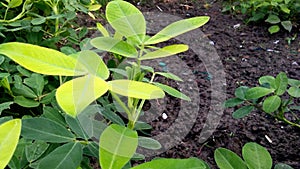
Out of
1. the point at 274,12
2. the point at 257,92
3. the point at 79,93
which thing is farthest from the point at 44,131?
the point at 274,12

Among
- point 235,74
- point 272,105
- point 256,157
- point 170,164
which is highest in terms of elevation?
point 170,164

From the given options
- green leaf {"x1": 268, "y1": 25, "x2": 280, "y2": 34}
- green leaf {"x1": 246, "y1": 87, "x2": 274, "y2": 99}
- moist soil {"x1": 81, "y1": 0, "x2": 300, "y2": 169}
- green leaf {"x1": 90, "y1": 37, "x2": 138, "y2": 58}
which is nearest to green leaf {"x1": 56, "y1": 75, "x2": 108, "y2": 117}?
green leaf {"x1": 90, "y1": 37, "x2": 138, "y2": 58}

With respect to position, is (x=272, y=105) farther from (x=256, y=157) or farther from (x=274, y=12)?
(x=274, y=12)

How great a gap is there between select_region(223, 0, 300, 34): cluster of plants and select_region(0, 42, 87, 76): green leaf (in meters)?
2.04

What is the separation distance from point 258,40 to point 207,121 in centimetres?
97

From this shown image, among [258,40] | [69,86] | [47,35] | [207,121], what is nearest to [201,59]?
[258,40]

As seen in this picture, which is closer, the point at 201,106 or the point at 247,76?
the point at 201,106

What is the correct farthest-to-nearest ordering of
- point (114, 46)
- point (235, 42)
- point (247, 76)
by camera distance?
point (235, 42), point (247, 76), point (114, 46)

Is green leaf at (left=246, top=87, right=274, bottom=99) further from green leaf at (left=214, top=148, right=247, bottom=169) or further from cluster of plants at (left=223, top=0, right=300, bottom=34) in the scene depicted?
cluster of plants at (left=223, top=0, right=300, bottom=34)

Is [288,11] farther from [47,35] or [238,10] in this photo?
[47,35]

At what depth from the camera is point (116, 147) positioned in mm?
414

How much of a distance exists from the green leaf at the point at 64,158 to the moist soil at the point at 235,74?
0.63 meters

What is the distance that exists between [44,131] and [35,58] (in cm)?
14

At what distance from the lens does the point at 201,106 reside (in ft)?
4.96
